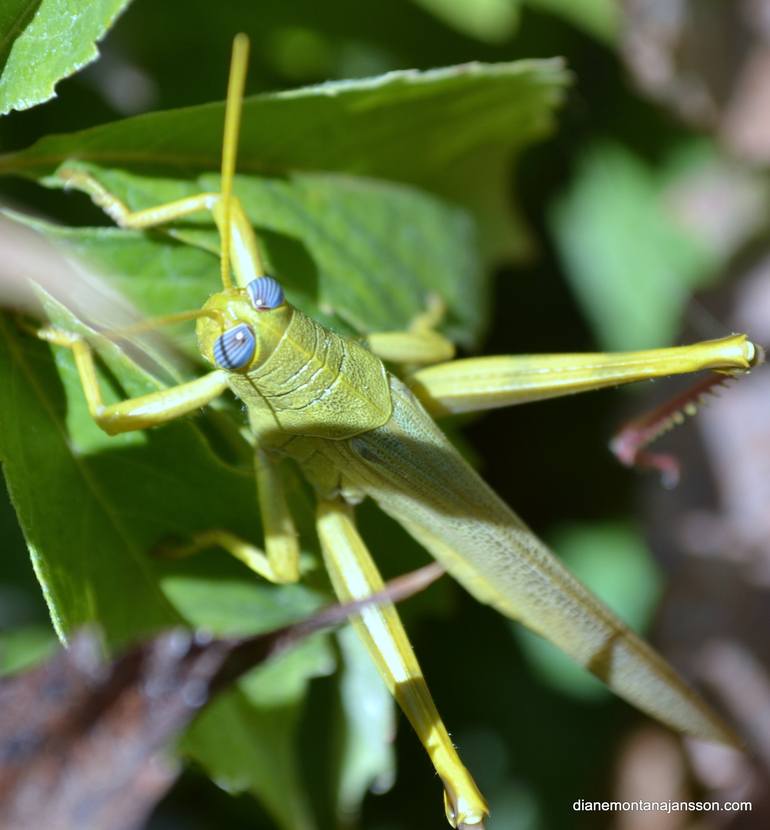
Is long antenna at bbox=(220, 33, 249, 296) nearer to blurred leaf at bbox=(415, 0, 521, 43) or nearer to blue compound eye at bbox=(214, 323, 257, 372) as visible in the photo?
blue compound eye at bbox=(214, 323, 257, 372)

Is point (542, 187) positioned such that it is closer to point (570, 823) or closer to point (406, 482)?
point (406, 482)

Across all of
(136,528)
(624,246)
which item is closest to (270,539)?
(136,528)

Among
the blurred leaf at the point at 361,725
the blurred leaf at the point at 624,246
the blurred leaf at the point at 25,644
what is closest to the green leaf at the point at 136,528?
→ the blurred leaf at the point at 361,725

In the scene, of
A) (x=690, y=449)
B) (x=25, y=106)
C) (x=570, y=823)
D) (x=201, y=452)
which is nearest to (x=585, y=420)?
(x=690, y=449)

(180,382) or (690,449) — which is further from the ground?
(180,382)

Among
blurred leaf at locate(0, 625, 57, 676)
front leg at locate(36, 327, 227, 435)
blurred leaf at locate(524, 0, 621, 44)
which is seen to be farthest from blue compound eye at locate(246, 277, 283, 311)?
blurred leaf at locate(524, 0, 621, 44)

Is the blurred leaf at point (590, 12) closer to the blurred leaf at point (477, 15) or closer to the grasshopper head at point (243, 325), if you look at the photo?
the blurred leaf at point (477, 15)

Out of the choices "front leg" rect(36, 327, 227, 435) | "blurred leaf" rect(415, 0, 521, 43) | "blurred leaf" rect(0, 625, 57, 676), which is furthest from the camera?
"blurred leaf" rect(415, 0, 521, 43)
